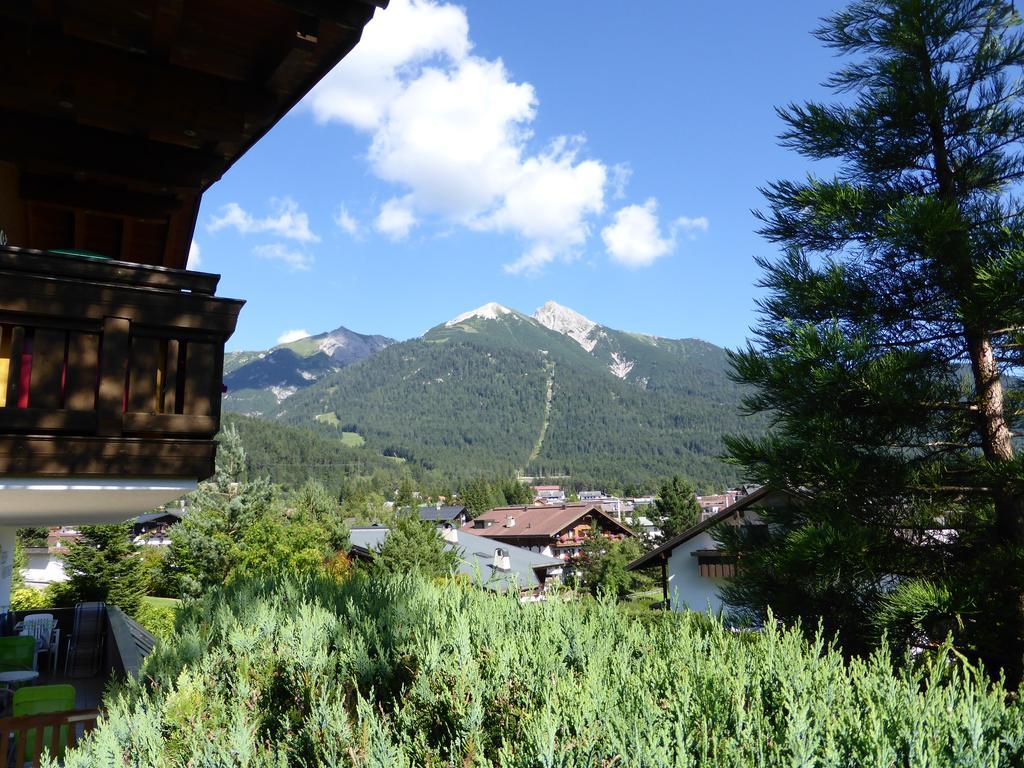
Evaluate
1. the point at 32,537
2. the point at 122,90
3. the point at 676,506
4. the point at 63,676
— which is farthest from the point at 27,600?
the point at 676,506

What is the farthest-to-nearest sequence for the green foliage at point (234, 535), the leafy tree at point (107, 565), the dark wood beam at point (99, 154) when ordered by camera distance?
the green foliage at point (234, 535) → the leafy tree at point (107, 565) → the dark wood beam at point (99, 154)

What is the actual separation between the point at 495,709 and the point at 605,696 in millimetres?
668

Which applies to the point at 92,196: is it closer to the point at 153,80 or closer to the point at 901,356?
the point at 153,80

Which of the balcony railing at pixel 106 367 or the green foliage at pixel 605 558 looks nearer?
the balcony railing at pixel 106 367

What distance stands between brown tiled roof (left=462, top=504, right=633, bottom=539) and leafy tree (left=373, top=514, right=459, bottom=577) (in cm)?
4287

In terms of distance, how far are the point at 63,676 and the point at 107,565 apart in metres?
21.0

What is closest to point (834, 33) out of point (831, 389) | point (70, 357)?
point (831, 389)

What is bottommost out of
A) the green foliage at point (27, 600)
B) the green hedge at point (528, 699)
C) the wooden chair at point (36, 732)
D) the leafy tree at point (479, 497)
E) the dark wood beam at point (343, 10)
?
the leafy tree at point (479, 497)

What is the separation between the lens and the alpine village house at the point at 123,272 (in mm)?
3641

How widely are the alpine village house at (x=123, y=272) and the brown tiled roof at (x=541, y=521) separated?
69.3 meters

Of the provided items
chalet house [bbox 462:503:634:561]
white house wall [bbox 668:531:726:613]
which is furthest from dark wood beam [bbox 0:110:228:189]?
chalet house [bbox 462:503:634:561]

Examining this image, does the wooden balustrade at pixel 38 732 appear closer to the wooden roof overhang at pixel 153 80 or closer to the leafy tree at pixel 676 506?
the wooden roof overhang at pixel 153 80

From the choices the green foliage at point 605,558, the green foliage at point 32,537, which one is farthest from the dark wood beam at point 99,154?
the green foliage at point 32,537

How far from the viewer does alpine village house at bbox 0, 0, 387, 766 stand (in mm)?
3641
